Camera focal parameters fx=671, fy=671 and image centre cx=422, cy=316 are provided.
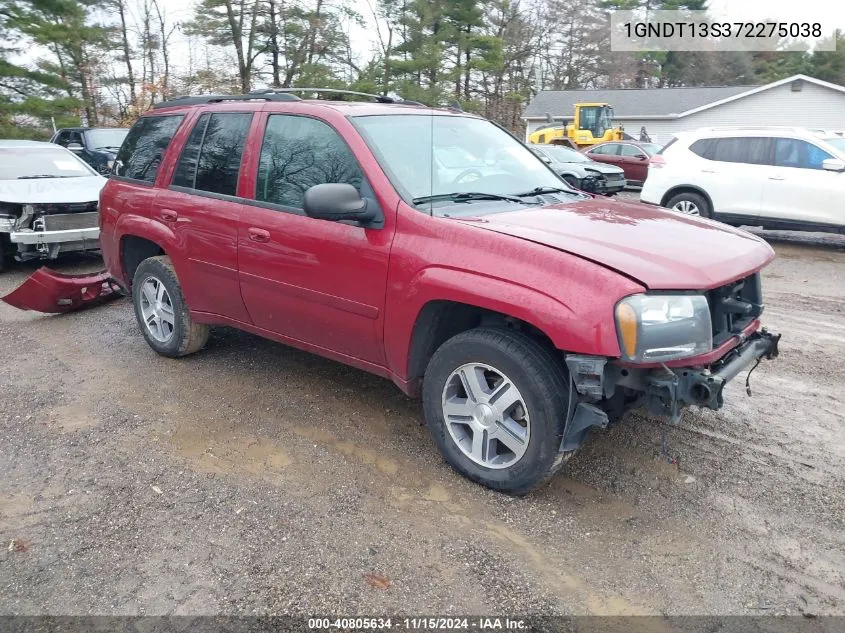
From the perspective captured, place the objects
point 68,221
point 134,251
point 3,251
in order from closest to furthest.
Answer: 1. point 134,251
2. point 68,221
3. point 3,251

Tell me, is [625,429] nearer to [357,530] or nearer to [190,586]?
[357,530]

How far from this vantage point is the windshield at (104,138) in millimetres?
15539

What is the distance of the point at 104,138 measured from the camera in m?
15.8

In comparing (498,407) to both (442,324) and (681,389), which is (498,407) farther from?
(681,389)

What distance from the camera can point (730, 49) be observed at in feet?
163

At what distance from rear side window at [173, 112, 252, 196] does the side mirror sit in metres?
1.19

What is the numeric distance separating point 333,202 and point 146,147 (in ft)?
8.64

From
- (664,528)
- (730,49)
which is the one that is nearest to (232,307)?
(664,528)

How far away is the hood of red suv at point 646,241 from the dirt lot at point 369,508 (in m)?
1.12

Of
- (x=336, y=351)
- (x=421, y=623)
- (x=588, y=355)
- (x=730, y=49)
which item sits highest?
(x=730, y=49)

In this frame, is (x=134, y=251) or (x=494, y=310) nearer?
(x=494, y=310)

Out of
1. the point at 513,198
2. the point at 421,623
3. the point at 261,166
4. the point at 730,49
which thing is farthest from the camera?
the point at 730,49

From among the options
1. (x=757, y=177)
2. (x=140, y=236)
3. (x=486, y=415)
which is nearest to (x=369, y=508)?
(x=486, y=415)

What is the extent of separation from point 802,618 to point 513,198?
2.40 m
